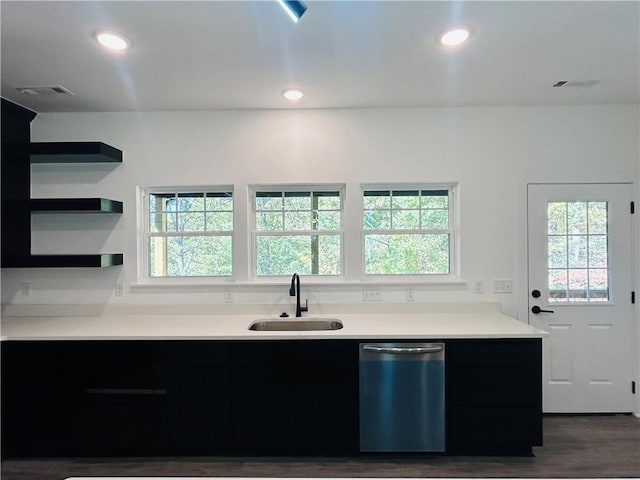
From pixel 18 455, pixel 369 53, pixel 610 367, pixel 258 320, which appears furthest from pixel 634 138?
pixel 18 455

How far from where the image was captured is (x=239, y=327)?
2691 millimetres

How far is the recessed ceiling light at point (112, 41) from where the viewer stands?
1984 mm

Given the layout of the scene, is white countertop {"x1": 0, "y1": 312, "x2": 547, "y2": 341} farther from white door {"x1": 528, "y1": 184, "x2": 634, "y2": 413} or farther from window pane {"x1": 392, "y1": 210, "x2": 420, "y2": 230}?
window pane {"x1": 392, "y1": 210, "x2": 420, "y2": 230}

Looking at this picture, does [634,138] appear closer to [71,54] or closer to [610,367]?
[610,367]

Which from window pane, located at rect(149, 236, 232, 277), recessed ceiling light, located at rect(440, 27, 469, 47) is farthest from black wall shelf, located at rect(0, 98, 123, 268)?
recessed ceiling light, located at rect(440, 27, 469, 47)

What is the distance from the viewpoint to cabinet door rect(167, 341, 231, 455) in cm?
246

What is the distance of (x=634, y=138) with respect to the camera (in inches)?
121

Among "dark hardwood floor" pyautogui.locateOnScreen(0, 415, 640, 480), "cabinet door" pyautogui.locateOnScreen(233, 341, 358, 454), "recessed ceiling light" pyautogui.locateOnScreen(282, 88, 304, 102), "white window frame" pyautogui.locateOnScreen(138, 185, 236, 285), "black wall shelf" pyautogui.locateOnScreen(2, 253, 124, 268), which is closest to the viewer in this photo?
"dark hardwood floor" pyautogui.locateOnScreen(0, 415, 640, 480)

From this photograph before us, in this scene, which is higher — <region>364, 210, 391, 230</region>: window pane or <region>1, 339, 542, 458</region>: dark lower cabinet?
<region>364, 210, 391, 230</region>: window pane

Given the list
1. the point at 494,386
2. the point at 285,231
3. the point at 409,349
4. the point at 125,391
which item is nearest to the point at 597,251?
the point at 494,386

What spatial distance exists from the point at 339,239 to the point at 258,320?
3.17 feet

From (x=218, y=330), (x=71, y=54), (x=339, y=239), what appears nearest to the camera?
(x=71, y=54)

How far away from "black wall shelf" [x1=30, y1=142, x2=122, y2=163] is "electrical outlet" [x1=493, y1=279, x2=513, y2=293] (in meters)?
3.34

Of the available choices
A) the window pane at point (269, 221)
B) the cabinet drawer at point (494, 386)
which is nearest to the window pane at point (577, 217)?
the cabinet drawer at point (494, 386)
